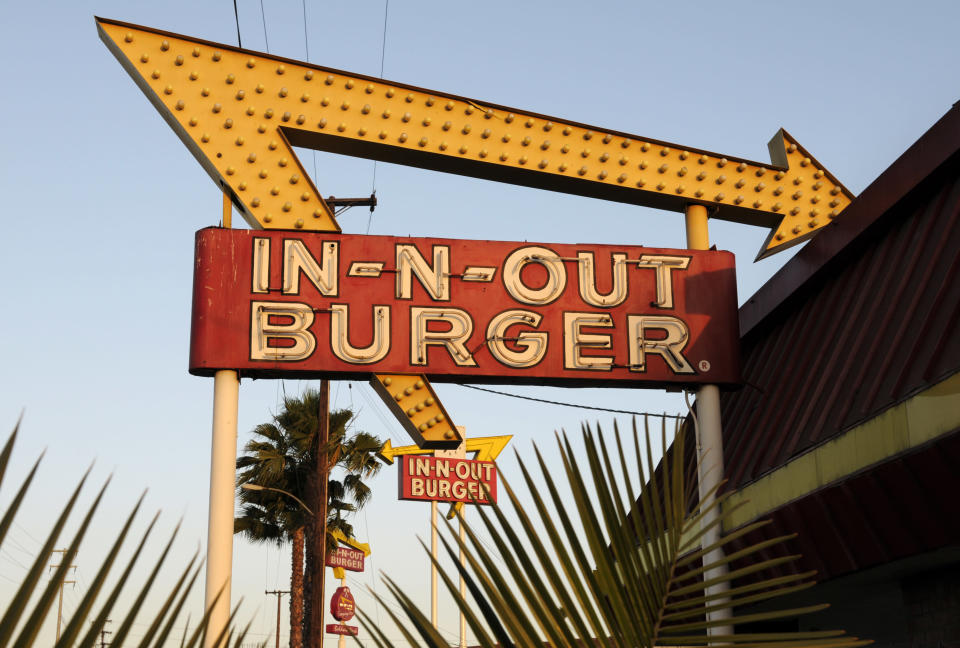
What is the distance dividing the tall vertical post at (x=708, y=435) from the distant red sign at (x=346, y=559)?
30140 mm

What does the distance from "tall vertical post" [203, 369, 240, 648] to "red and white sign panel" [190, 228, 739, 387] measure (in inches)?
9.6

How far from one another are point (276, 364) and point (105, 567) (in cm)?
829

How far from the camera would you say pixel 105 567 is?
1334mm

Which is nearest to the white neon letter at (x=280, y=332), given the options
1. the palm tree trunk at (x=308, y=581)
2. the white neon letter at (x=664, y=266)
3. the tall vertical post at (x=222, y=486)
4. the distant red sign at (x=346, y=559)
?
the tall vertical post at (x=222, y=486)

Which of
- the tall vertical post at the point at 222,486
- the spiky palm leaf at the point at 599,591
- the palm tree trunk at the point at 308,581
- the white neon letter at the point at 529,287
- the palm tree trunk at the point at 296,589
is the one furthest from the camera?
the palm tree trunk at the point at 296,589

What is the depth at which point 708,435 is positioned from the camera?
32.2ft

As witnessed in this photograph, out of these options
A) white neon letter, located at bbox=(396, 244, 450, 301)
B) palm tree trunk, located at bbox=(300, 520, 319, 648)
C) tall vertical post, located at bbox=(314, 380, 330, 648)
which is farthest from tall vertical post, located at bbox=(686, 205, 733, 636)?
palm tree trunk, located at bbox=(300, 520, 319, 648)

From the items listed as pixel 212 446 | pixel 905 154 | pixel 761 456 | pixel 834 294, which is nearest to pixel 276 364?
pixel 212 446

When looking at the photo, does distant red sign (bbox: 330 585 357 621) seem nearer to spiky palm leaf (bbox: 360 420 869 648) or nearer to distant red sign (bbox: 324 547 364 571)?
distant red sign (bbox: 324 547 364 571)

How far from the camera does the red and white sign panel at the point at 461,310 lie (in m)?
9.59

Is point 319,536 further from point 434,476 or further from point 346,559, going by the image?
point 346,559

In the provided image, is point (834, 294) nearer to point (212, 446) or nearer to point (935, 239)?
point (935, 239)

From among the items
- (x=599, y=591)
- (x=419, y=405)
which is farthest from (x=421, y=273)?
(x=599, y=591)

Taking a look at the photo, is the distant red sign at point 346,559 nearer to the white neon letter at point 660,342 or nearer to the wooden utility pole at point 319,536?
the wooden utility pole at point 319,536
